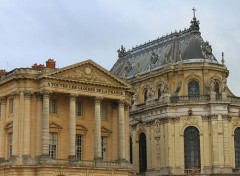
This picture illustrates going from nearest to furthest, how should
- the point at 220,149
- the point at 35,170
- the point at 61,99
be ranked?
1. the point at 35,170
2. the point at 61,99
3. the point at 220,149

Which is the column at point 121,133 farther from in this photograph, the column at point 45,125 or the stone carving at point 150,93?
the stone carving at point 150,93

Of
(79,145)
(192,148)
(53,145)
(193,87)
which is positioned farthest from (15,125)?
(193,87)

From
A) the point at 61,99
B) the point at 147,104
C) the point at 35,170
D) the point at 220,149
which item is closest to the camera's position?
the point at 35,170

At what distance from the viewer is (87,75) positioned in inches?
2450

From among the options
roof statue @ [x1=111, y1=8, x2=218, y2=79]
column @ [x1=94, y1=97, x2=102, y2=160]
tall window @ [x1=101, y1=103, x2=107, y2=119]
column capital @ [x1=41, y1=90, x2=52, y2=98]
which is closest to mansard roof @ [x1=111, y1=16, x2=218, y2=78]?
roof statue @ [x1=111, y1=8, x2=218, y2=79]

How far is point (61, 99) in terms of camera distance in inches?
2443

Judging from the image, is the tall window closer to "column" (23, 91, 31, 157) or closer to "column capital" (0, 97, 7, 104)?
"column" (23, 91, 31, 157)

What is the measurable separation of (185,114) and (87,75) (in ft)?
53.9

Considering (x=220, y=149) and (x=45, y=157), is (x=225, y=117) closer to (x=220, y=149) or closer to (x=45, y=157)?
(x=220, y=149)

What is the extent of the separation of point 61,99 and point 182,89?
19.3 meters

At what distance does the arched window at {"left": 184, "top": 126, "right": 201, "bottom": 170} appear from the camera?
73.0 metres

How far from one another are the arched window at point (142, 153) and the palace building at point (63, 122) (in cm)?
1291

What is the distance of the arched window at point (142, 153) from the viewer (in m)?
78.1

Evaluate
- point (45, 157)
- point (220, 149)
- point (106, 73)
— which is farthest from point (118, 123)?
point (220, 149)
